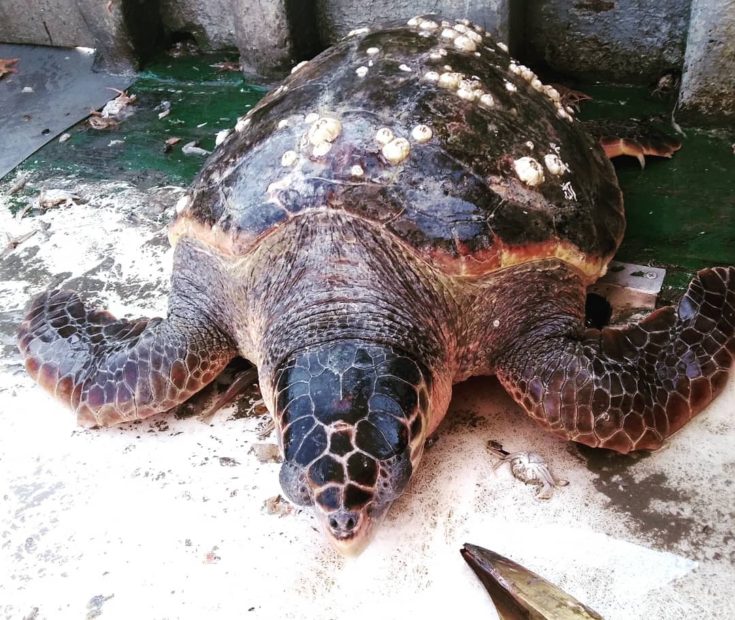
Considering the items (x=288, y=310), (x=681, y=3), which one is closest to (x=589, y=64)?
(x=681, y=3)

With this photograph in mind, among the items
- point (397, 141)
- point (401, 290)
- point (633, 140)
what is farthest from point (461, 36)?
point (401, 290)

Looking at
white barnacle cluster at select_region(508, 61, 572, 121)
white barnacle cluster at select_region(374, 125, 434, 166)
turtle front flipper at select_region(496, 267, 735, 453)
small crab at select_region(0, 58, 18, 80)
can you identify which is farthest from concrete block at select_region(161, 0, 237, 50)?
turtle front flipper at select_region(496, 267, 735, 453)

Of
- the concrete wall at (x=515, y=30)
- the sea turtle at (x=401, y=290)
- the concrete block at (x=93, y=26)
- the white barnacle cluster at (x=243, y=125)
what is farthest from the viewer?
the concrete block at (x=93, y=26)

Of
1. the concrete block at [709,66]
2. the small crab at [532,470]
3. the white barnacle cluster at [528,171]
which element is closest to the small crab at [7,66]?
the white barnacle cluster at [528,171]

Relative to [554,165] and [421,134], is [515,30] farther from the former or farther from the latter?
[421,134]

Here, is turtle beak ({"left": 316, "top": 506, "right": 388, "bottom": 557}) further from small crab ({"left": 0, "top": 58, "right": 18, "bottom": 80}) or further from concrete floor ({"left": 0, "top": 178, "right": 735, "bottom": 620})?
small crab ({"left": 0, "top": 58, "right": 18, "bottom": 80})

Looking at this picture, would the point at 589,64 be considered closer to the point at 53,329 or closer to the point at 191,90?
the point at 191,90

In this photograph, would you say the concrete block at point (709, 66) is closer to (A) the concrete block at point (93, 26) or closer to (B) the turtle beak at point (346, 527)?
(B) the turtle beak at point (346, 527)
